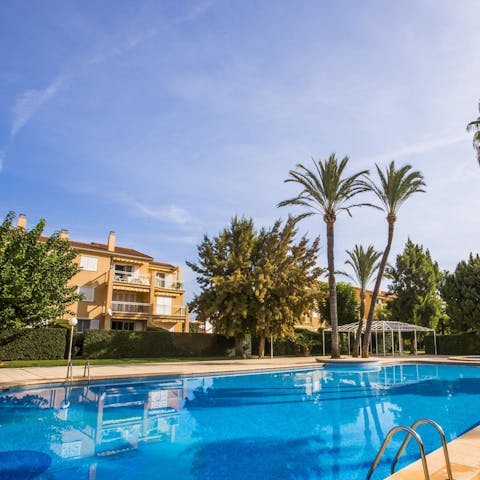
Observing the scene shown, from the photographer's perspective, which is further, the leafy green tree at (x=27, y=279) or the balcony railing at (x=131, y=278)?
the balcony railing at (x=131, y=278)

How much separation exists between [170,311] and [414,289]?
2485 centimetres

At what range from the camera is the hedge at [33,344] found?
2202 cm

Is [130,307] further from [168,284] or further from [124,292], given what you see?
[168,284]

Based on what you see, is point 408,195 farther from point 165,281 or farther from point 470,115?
point 165,281

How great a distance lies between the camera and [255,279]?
2823 centimetres

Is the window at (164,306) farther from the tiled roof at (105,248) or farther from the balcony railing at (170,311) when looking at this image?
the tiled roof at (105,248)

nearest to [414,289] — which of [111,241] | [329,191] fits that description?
[329,191]

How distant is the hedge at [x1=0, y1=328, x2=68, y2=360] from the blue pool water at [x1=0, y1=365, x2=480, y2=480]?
29.7ft

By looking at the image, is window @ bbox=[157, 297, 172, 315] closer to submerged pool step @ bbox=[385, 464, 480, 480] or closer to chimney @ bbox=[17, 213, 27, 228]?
chimney @ bbox=[17, 213, 27, 228]

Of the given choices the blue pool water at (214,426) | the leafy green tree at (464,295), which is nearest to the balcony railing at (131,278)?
the blue pool water at (214,426)

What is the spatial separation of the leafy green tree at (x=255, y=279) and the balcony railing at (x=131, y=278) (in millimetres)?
9443

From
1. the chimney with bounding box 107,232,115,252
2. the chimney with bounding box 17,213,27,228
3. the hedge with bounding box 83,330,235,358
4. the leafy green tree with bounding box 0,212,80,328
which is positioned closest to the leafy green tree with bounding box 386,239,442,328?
the hedge with bounding box 83,330,235,358

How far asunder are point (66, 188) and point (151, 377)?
36.9 ft

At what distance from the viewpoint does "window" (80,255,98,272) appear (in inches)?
1373
